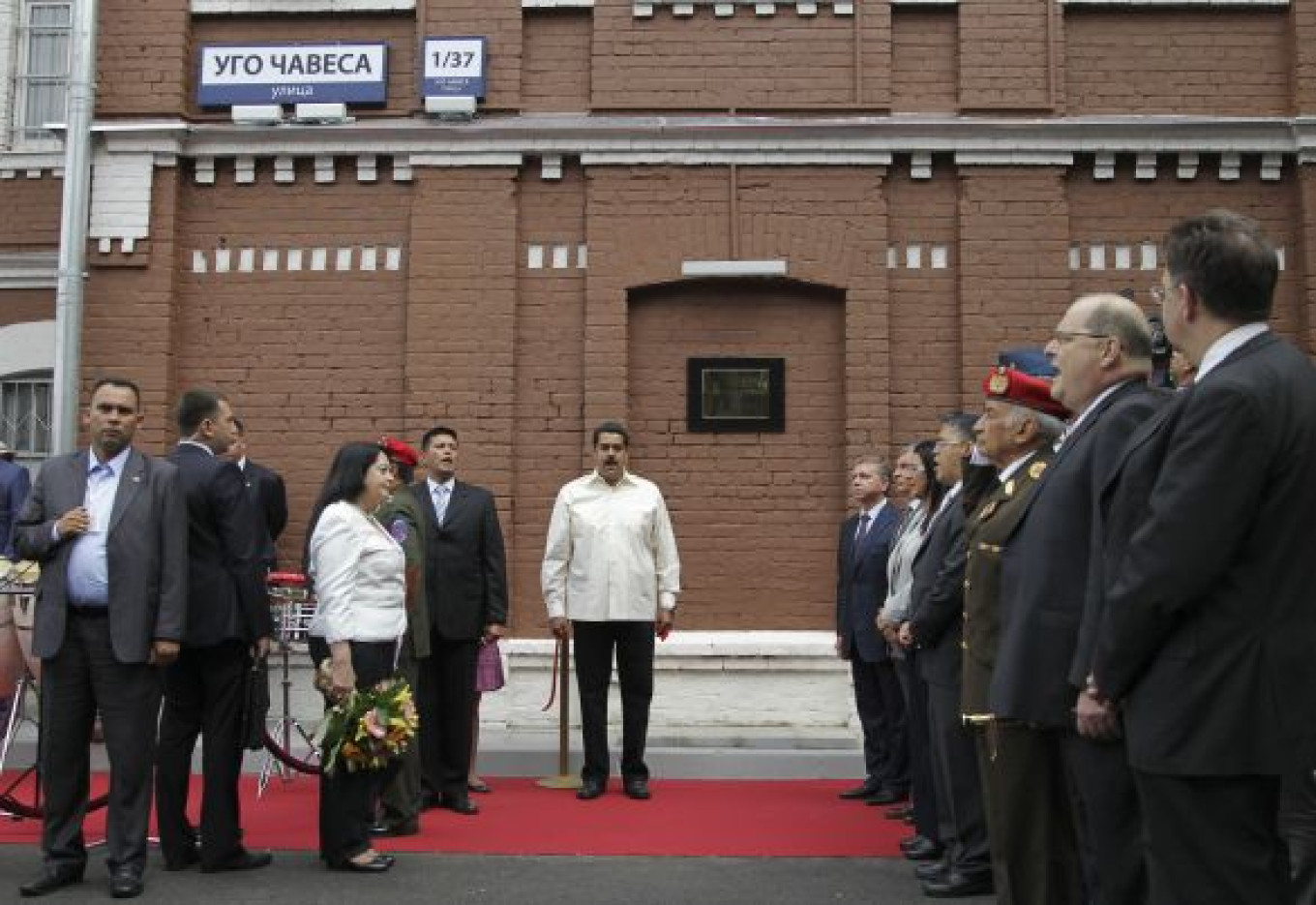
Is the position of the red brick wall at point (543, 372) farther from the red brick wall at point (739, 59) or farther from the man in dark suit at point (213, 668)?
the man in dark suit at point (213, 668)

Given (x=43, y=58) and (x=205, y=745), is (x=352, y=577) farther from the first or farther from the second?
(x=43, y=58)

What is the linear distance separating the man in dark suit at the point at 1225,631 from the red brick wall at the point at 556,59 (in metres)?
7.17

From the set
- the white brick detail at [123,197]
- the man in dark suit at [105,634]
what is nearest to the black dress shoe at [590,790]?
the man in dark suit at [105,634]

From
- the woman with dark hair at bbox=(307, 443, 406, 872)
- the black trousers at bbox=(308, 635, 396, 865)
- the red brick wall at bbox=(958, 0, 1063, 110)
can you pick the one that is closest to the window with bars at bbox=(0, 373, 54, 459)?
the woman with dark hair at bbox=(307, 443, 406, 872)

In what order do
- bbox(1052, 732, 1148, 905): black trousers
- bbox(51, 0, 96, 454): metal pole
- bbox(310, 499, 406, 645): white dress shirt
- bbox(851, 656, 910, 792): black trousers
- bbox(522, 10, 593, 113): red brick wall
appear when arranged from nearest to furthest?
1. bbox(1052, 732, 1148, 905): black trousers
2. bbox(310, 499, 406, 645): white dress shirt
3. bbox(851, 656, 910, 792): black trousers
4. bbox(51, 0, 96, 454): metal pole
5. bbox(522, 10, 593, 113): red brick wall

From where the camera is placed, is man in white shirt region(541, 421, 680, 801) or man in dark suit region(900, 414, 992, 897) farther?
man in white shirt region(541, 421, 680, 801)

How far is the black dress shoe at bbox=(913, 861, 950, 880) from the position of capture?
5.37 meters

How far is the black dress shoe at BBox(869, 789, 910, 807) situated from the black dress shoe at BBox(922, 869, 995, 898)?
76.1 inches

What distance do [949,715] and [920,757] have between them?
853 mm

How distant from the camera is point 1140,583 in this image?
281 centimetres

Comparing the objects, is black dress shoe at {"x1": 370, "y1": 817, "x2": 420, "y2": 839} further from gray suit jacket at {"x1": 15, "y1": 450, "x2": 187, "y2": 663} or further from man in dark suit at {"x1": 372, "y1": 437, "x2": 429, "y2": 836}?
gray suit jacket at {"x1": 15, "y1": 450, "x2": 187, "y2": 663}

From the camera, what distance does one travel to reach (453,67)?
925cm

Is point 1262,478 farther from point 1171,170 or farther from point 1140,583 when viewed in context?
point 1171,170

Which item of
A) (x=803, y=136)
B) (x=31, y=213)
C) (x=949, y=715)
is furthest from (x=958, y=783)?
(x=31, y=213)
